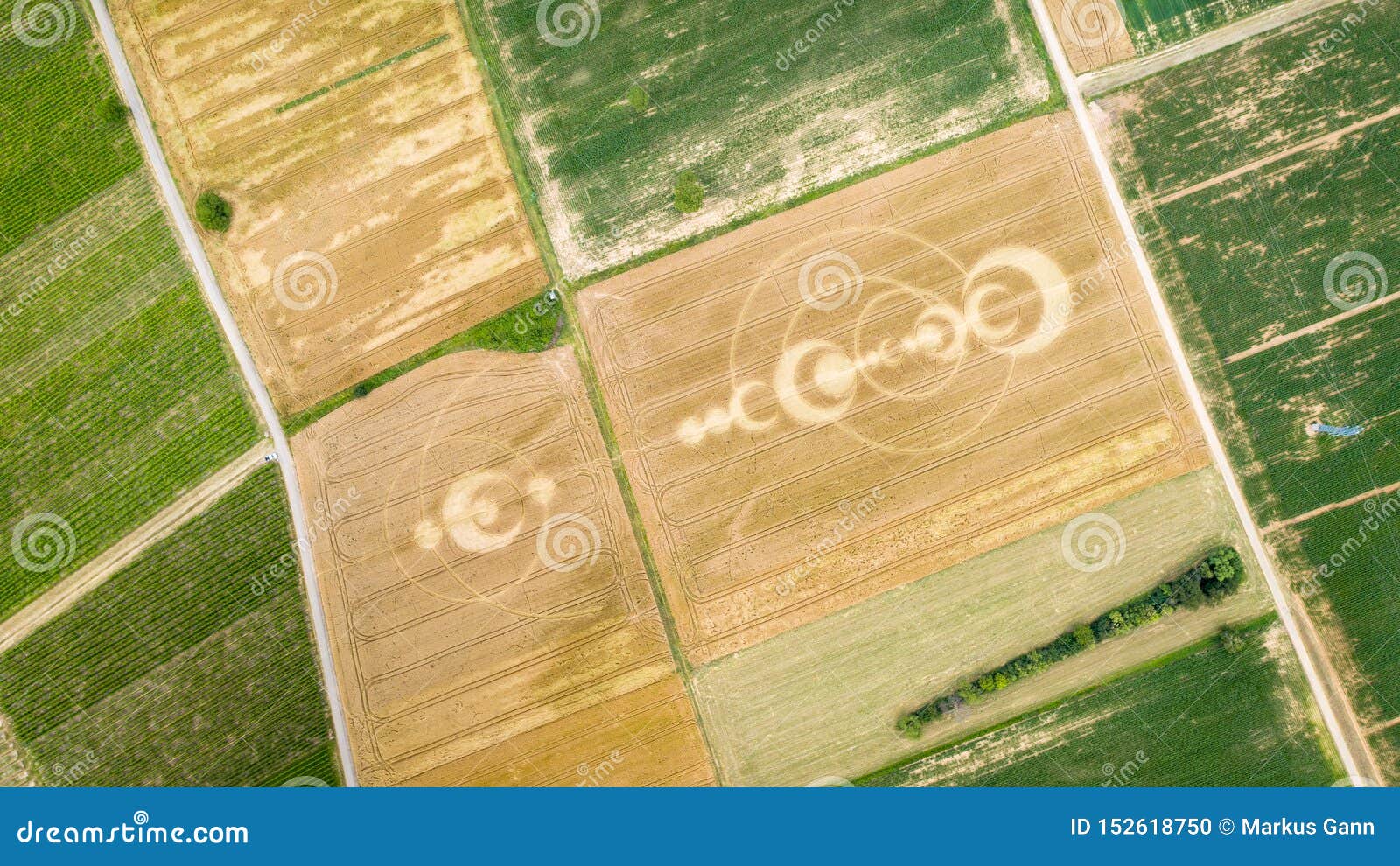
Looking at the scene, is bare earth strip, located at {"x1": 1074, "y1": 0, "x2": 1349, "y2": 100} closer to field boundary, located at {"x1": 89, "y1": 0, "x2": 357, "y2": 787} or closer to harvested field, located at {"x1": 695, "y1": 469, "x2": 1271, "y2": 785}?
harvested field, located at {"x1": 695, "y1": 469, "x2": 1271, "y2": 785}

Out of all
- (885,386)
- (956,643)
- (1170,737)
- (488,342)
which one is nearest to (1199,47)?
(885,386)

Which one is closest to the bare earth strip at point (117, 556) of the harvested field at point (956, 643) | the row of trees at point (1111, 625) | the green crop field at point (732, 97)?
the green crop field at point (732, 97)

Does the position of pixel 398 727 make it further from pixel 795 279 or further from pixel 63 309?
pixel 795 279

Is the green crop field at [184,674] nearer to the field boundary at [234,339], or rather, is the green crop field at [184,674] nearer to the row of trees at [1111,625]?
the field boundary at [234,339]

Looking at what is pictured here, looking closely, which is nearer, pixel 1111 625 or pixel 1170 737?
pixel 1111 625

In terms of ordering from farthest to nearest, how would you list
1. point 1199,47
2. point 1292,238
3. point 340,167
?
point 340,167 → point 1199,47 → point 1292,238

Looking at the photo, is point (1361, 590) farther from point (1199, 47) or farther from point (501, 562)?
point (501, 562)
